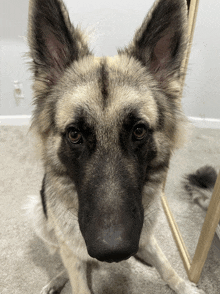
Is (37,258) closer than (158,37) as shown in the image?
No

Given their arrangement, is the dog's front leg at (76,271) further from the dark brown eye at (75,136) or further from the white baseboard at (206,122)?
the white baseboard at (206,122)

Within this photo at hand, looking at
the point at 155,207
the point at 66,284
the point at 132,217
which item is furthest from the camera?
the point at 66,284

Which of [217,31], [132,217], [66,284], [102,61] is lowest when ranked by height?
[66,284]

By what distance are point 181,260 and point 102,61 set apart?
1.66 m

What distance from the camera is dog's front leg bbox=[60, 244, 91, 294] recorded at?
1338mm

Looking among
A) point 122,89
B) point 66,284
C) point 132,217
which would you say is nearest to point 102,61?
point 122,89

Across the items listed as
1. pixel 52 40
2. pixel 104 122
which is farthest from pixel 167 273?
pixel 52 40

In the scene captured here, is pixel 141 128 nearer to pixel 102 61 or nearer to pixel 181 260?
pixel 102 61

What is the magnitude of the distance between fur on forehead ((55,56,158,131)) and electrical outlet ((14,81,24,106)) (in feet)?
8.53

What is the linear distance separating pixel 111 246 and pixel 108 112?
56 cm

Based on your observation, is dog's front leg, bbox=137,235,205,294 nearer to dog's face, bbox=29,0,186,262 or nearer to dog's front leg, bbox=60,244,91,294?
dog's front leg, bbox=60,244,91,294

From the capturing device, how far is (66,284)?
5.26ft

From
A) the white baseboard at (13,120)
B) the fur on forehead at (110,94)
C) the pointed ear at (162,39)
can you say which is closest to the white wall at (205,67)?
the pointed ear at (162,39)

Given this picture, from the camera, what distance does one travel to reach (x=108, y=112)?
97 cm
